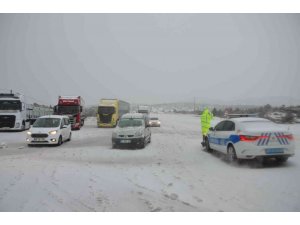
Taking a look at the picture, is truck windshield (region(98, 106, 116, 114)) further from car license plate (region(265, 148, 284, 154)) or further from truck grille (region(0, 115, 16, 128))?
car license plate (region(265, 148, 284, 154))

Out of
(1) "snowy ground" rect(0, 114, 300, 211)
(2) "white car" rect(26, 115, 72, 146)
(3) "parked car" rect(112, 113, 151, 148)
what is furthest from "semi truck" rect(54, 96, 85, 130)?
(1) "snowy ground" rect(0, 114, 300, 211)

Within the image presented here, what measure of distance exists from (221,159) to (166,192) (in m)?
4.81

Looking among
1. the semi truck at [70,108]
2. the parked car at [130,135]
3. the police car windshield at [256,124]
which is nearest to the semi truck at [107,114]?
the semi truck at [70,108]

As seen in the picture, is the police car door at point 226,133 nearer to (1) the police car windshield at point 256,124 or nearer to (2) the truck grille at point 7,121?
(1) the police car windshield at point 256,124

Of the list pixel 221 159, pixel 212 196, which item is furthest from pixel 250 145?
pixel 212 196

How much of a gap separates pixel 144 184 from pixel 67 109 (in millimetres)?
21428

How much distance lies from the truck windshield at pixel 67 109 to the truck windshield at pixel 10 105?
3831 millimetres

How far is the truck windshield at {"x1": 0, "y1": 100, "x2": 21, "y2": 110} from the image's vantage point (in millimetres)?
23322

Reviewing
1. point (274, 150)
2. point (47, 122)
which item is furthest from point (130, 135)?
point (274, 150)

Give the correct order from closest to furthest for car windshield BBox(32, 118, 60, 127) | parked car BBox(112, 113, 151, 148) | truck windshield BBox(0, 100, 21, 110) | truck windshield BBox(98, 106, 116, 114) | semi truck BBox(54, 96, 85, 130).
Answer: parked car BBox(112, 113, 151, 148), car windshield BBox(32, 118, 60, 127), truck windshield BBox(0, 100, 21, 110), semi truck BBox(54, 96, 85, 130), truck windshield BBox(98, 106, 116, 114)

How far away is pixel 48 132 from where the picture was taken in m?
13.9

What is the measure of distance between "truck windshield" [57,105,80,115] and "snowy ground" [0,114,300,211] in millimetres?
15927

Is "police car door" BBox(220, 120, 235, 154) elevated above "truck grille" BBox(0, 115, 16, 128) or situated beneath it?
elevated above

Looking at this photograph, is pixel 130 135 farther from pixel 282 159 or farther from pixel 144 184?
pixel 282 159
